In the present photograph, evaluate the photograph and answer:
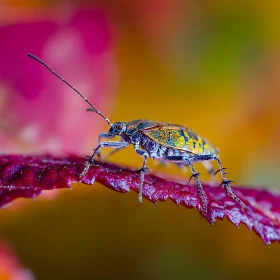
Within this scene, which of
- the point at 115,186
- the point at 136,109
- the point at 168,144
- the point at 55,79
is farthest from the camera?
the point at 136,109

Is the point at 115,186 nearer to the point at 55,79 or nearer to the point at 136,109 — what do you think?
the point at 55,79

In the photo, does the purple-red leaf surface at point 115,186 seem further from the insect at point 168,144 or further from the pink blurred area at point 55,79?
the pink blurred area at point 55,79

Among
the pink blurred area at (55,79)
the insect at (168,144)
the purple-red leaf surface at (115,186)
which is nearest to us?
the purple-red leaf surface at (115,186)

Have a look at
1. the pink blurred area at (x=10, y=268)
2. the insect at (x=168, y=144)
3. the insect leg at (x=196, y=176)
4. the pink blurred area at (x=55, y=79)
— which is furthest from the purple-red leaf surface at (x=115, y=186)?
the pink blurred area at (x=55, y=79)

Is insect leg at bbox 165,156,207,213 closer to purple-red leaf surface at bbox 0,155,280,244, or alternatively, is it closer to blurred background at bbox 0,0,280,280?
purple-red leaf surface at bbox 0,155,280,244

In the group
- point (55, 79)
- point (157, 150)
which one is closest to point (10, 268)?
point (157, 150)

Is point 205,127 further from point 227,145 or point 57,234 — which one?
point 57,234

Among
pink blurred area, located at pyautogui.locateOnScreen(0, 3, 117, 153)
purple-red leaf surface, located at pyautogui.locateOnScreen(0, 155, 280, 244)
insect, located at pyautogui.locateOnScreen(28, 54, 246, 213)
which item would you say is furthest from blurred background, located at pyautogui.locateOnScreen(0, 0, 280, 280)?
purple-red leaf surface, located at pyautogui.locateOnScreen(0, 155, 280, 244)
